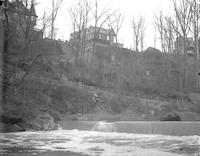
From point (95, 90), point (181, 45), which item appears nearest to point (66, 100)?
point (95, 90)

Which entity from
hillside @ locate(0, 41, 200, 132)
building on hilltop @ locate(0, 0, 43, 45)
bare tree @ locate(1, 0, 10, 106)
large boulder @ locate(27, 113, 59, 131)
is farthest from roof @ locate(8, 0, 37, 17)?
large boulder @ locate(27, 113, 59, 131)

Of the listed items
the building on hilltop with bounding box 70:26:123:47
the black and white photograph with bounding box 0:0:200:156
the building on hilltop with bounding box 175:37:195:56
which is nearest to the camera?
the black and white photograph with bounding box 0:0:200:156

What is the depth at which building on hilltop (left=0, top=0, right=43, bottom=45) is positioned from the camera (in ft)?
70.8

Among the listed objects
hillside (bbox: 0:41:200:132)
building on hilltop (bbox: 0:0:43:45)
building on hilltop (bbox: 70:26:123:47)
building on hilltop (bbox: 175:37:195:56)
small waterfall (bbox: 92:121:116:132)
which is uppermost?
building on hilltop (bbox: 70:26:123:47)

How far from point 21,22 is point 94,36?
17730 mm

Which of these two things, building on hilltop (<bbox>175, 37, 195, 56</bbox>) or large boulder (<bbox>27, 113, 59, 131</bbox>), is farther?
building on hilltop (<bbox>175, 37, 195, 56</bbox>)

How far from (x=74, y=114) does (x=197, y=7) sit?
1768 centimetres

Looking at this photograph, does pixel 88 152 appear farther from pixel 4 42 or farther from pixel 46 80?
pixel 46 80

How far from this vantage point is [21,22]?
1007 inches

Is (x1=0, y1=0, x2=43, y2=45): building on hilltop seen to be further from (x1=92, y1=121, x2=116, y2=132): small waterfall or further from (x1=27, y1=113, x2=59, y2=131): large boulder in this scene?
(x1=92, y1=121, x2=116, y2=132): small waterfall

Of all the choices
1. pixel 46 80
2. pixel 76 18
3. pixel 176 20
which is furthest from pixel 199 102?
pixel 76 18

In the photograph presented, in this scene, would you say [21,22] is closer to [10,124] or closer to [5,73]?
[5,73]

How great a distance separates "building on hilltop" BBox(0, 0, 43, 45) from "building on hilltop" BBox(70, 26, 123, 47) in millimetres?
15031

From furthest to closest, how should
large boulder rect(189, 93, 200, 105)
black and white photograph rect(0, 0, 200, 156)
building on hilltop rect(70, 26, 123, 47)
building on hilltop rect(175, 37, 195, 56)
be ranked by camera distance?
1. building on hilltop rect(70, 26, 123, 47)
2. building on hilltop rect(175, 37, 195, 56)
3. large boulder rect(189, 93, 200, 105)
4. black and white photograph rect(0, 0, 200, 156)
